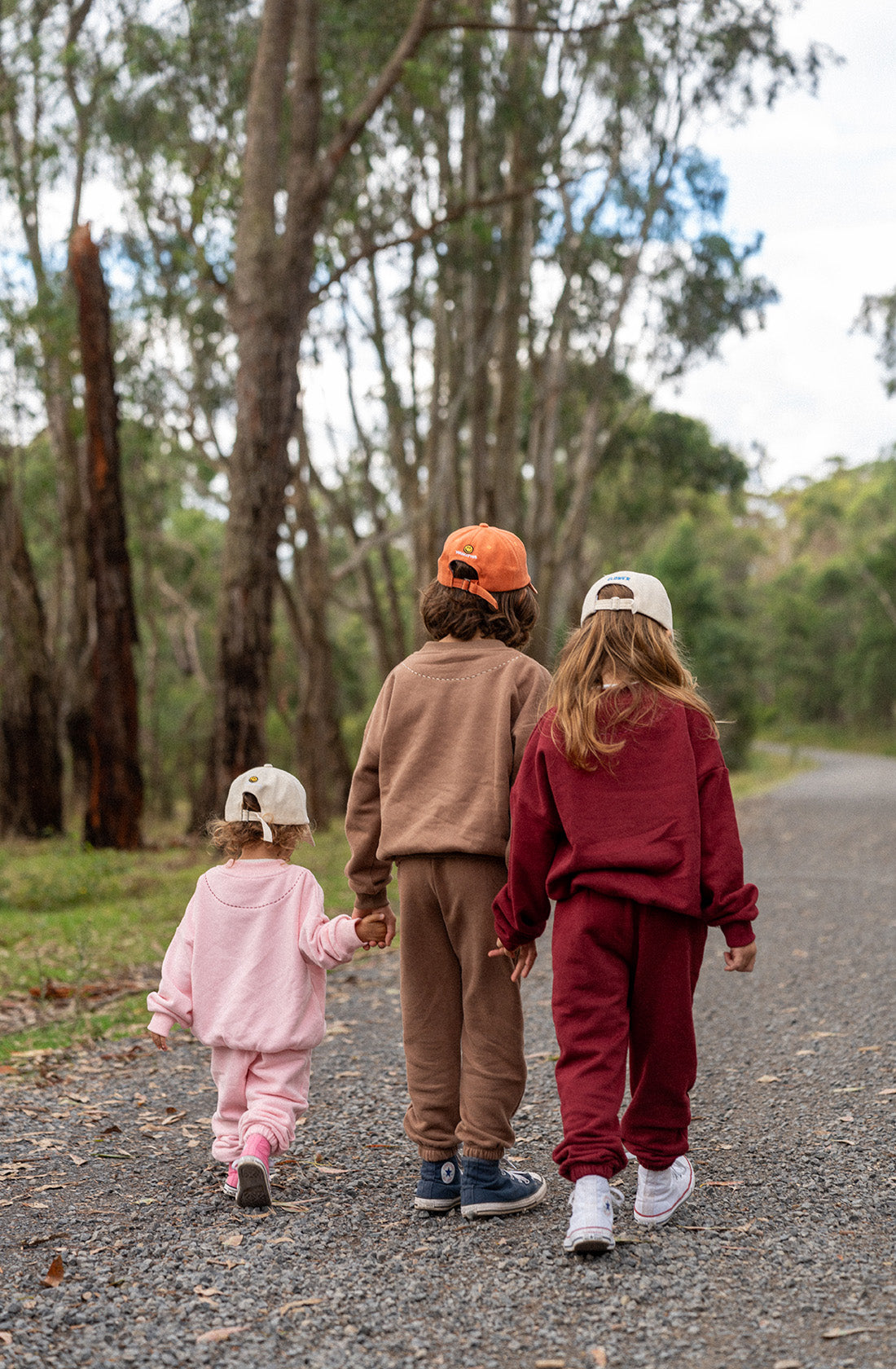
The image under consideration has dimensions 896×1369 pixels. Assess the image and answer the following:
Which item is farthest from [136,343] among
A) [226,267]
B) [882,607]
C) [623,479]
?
[882,607]

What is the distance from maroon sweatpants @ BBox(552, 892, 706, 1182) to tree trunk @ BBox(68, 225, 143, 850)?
444 inches

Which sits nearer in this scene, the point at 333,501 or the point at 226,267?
the point at 226,267

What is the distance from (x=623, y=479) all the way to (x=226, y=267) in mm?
13592

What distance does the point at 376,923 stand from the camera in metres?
3.42

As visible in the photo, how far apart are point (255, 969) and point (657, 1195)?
4.03 feet

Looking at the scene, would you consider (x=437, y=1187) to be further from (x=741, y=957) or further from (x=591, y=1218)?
(x=741, y=957)

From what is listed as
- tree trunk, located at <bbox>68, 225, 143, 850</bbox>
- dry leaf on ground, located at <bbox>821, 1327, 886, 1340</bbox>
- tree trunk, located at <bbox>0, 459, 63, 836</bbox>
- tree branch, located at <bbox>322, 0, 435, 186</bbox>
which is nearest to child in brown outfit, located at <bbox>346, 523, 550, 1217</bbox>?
dry leaf on ground, located at <bbox>821, 1327, 886, 1340</bbox>

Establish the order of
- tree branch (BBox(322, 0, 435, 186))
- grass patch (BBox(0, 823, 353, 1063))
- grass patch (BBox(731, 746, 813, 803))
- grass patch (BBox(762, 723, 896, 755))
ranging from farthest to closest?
grass patch (BBox(762, 723, 896, 755)) < grass patch (BBox(731, 746, 813, 803)) < tree branch (BBox(322, 0, 435, 186)) < grass patch (BBox(0, 823, 353, 1063))

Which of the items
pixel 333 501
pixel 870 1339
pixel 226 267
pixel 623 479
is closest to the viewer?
pixel 870 1339

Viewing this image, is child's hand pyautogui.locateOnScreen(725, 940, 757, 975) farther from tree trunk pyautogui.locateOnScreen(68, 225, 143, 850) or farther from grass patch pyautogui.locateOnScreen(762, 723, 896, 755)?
grass patch pyautogui.locateOnScreen(762, 723, 896, 755)

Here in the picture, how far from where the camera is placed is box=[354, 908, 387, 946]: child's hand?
3.41 meters

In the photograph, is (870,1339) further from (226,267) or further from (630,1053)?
(226,267)

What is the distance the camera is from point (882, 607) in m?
50.7

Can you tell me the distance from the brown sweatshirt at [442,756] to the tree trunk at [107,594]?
34.9ft
